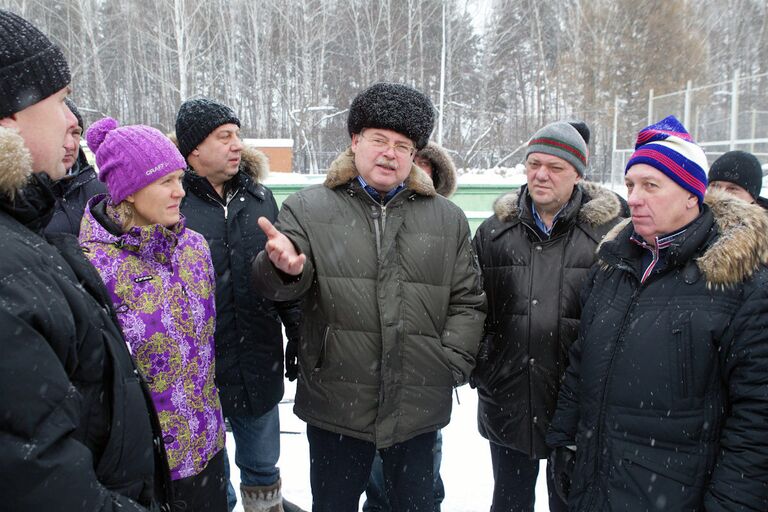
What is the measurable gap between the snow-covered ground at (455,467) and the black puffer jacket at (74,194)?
5.66 ft

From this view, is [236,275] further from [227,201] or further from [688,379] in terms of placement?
[688,379]

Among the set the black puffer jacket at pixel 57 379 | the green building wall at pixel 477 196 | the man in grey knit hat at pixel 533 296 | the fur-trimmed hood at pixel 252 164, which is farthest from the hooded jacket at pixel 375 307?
the green building wall at pixel 477 196

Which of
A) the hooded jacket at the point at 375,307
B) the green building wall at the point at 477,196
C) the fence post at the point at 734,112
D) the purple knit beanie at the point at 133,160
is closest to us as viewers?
the purple knit beanie at the point at 133,160

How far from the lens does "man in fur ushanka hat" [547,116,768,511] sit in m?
1.59

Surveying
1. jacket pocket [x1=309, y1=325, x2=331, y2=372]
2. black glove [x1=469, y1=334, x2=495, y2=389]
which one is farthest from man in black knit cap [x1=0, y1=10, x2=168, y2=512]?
black glove [x1=469, y1=334, x2=495, y2=389]

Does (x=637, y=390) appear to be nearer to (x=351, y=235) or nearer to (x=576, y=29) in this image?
(x=351, y=235)

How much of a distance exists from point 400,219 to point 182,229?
0.83 m

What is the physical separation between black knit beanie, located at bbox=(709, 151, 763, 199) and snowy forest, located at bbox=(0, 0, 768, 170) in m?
19.0

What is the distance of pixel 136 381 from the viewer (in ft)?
4.35

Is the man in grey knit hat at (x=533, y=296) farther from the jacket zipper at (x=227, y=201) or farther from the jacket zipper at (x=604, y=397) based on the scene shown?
the jacket zipper at (x=227, y=201)

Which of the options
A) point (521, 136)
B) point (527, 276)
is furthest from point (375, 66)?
point (527, 276)

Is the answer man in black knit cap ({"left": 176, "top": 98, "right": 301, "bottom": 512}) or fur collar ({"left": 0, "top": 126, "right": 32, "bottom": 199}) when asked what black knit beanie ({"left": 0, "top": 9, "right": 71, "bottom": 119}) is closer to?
fur collar ({"left": 0, "top": 126, "right": 32, "bottom": 199})

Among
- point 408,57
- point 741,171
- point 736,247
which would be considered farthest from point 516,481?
point 408,57

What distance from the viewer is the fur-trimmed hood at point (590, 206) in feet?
7.57
